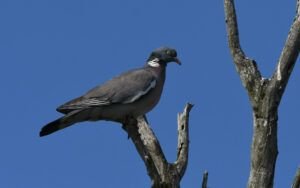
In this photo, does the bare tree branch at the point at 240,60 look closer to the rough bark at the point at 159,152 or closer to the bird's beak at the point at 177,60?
the rough bark at the point at 159,152

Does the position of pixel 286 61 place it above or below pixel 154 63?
below

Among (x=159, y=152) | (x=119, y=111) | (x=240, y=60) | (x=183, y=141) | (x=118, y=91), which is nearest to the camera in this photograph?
(x=240, y=60)

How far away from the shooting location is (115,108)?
1003cm

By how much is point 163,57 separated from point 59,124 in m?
2.25

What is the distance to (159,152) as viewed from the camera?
8375 millimetres

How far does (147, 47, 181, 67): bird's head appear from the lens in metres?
11.0

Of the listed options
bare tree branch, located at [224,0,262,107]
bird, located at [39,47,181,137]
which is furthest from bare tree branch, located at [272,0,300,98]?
bird, located at [39,47,181,137]

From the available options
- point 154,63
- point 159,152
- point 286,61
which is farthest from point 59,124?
point 286,61

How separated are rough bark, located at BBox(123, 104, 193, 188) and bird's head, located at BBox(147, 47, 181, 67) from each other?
5.71ft

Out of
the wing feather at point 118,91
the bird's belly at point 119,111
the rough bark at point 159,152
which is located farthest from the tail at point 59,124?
the rough bark at point 159,152

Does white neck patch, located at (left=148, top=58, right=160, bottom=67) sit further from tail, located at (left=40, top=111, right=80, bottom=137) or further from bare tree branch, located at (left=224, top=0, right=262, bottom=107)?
bare tree branch, located at (left=224, top=0, right=262, bottom=107)

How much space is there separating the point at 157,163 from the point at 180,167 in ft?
1.06

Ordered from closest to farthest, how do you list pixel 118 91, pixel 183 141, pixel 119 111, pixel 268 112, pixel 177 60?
pixel 268 112 < pixel 183 141 < pixel 119 111 < pixel 118 91 < pixel 177 60

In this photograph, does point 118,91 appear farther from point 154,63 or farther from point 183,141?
point 183,141
